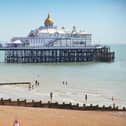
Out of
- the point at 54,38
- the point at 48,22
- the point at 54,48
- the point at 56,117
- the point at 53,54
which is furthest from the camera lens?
the point at 48,22

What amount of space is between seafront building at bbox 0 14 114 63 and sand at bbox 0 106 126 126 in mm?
26099

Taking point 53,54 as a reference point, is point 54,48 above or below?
above

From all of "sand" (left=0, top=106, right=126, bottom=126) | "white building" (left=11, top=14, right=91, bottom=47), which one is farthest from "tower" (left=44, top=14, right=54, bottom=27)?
"sand" (left=0, top=106, right=126, bottom=126)

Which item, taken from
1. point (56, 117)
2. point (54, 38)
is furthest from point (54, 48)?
point (56, 117)

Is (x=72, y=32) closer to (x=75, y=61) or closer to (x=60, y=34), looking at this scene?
(x=60, y=34)

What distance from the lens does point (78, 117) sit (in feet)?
28.3

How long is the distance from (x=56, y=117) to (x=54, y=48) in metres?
27.8

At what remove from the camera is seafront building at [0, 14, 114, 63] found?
35.9 metres

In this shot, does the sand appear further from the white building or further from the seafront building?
the white building

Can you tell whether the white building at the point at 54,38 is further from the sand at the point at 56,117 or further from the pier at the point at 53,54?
the sand at the point at 56,117

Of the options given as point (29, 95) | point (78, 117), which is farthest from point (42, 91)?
point (78, 117)

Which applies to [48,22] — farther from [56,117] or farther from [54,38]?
[56,117]

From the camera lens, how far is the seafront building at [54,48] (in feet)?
118

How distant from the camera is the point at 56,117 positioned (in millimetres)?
8633
